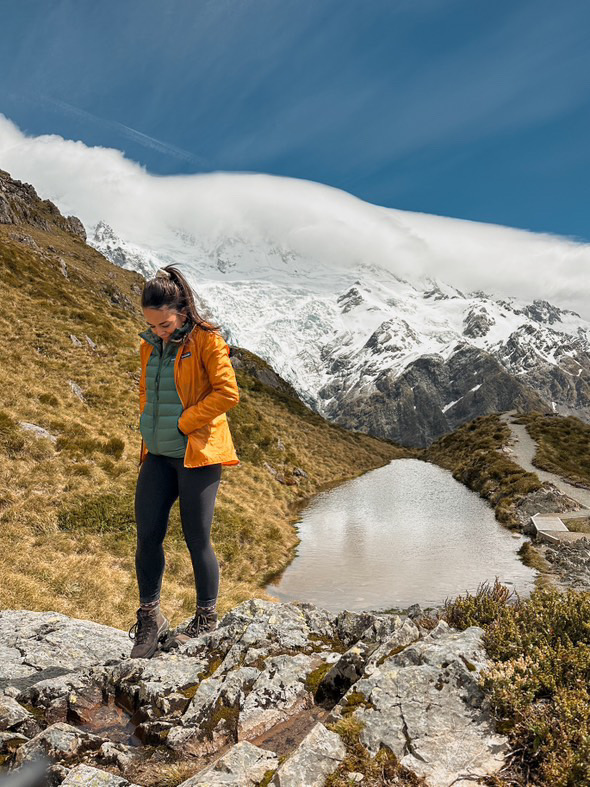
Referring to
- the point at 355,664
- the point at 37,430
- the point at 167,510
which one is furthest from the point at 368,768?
the point at 37,430

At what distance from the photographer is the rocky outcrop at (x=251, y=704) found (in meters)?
3.72

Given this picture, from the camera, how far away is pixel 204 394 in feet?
20.0

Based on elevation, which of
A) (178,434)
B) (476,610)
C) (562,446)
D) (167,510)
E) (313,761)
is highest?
(562,446)

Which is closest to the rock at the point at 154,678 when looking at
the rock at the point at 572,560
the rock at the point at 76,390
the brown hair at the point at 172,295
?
the brown hair at the point at 172,295

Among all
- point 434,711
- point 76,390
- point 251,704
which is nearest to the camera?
point 434,711

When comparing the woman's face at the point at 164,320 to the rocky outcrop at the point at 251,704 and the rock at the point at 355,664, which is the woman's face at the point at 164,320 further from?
the rock at the point at 355,664

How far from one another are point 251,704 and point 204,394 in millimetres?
3578

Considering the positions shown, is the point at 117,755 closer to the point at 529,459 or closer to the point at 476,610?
the point at 476,610

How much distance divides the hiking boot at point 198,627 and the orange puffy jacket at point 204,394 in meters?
2.28

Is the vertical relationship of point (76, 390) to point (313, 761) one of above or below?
above

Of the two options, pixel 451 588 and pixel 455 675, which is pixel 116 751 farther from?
pixel 451 588

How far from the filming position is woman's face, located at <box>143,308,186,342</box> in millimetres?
5934

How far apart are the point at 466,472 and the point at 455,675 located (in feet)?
146

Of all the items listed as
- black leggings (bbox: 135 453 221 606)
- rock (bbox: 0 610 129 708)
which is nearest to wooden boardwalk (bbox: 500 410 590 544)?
black leggings (bbox: 135 453 221 606)
